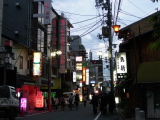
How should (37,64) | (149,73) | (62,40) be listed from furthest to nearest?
(62,40) → (37,64) → (149,73)

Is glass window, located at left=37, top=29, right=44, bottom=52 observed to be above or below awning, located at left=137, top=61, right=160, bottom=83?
above

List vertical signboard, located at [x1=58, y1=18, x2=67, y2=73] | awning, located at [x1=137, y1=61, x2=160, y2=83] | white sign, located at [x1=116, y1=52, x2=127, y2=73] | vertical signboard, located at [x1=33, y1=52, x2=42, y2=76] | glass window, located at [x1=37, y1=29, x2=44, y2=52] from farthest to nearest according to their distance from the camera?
vertical signboard, located at [x1=58, y1=18, x2=67, y2=73] < glass window, located at [x1=37, y1=29, x2=44, y2=52] < vertical signboard, located at [x1=33, y1=52, x2=42, y2=76] < white sign, located at [x1=116, y1=52, x2=127, y2=73] < awning, located at [x1=137, y1=61, x2=160, y2=83]

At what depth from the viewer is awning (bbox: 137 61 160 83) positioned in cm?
1480

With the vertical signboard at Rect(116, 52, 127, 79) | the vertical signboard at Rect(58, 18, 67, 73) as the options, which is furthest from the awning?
the vertical signboard at Rect(58, 18, 67, 73)

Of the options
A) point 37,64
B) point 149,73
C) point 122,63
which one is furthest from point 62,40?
point 149,73

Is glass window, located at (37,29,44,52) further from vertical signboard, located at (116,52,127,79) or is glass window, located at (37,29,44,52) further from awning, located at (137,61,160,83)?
awning, located at (137,61,160,83)

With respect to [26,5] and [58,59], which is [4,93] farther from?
[58,59]

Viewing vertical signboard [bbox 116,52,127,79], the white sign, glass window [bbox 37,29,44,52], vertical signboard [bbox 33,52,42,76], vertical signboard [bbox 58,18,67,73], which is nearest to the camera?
vertical signboard [bbox 116,52,127,79]

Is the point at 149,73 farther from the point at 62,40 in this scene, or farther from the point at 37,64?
the point at 62,40

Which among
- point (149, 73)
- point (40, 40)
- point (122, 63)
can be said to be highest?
point (40, 40)

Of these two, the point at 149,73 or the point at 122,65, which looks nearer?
the point at 149,73

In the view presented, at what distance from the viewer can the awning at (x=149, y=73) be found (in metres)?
14.8

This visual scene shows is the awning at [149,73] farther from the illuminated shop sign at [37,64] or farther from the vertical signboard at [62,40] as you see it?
the vertical signboard at [62,40]

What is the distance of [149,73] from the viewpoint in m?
15.1
